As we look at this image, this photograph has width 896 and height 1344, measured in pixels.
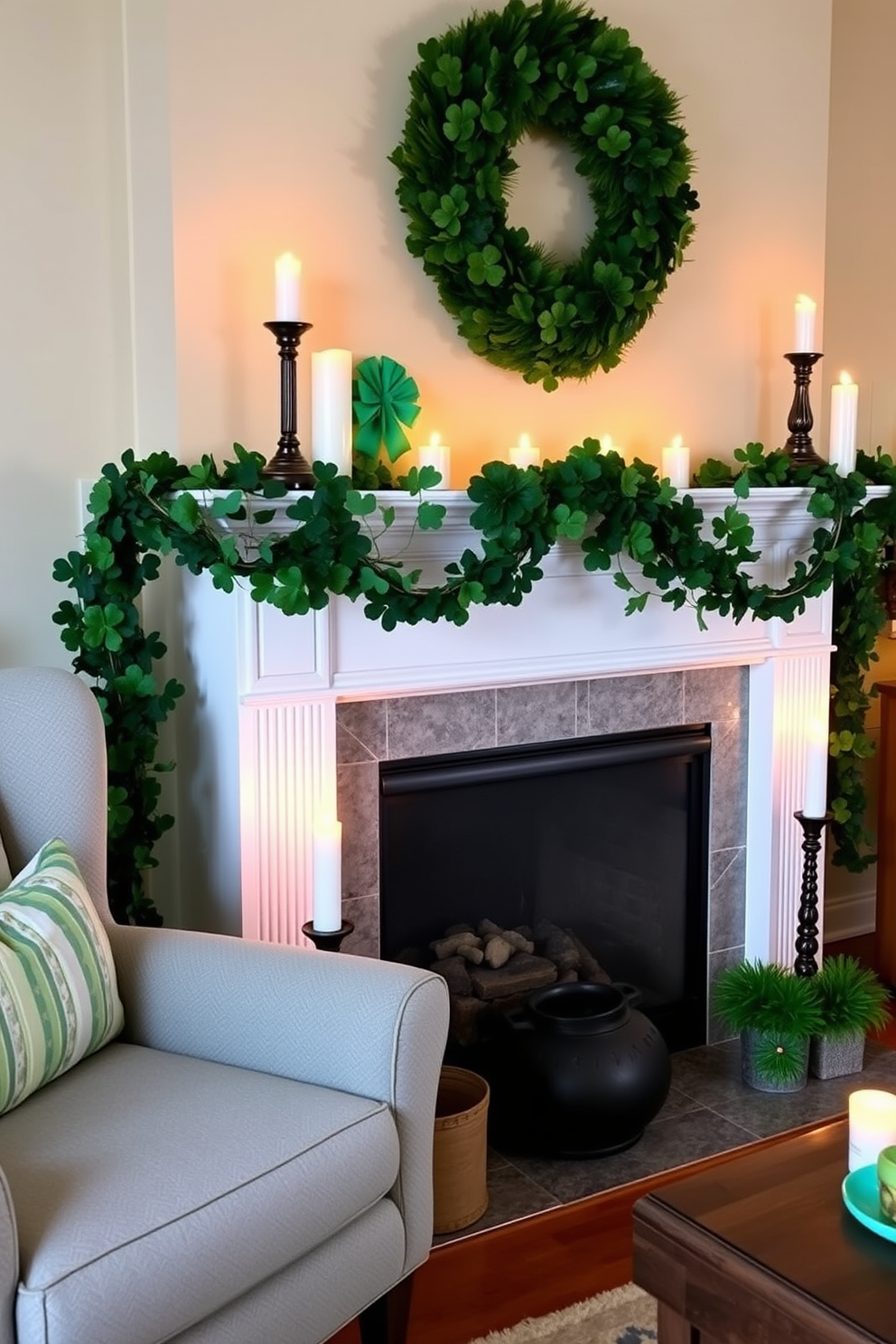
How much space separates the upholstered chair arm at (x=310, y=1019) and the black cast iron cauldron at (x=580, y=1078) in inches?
24.5

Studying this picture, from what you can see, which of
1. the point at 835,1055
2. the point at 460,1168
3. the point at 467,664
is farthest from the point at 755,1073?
the point at 467,664

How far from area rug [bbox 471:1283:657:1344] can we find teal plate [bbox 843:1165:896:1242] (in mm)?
518

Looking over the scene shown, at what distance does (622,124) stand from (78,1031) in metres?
1.79

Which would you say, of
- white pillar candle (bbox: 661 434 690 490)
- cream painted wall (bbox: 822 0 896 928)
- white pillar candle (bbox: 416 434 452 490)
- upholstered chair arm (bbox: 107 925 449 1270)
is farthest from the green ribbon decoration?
cream painted wall (bbox: 822 0 896 928)

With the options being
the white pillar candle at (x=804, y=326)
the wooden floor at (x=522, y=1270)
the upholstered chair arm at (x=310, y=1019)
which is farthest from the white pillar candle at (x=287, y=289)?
the wooden floor at (x=522, y=1270)

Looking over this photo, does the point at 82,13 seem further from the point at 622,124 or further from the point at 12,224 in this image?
the point at 622,124

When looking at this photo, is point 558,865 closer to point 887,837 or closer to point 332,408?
point 887,837

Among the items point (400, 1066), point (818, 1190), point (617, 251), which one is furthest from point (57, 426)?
point (818, 1190)

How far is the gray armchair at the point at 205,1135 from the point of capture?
1.34 meters

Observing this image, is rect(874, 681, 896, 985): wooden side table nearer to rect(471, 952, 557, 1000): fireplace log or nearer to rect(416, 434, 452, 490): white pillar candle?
rect(471, 952, 557, 1000): fireplace log

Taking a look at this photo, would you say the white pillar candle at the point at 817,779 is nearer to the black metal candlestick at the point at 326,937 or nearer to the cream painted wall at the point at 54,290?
the black metal candlestick at the point at 326,937

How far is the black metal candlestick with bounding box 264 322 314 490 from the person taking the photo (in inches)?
81.8

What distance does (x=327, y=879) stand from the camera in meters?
2.14

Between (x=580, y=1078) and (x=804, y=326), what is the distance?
1492 millimetres
